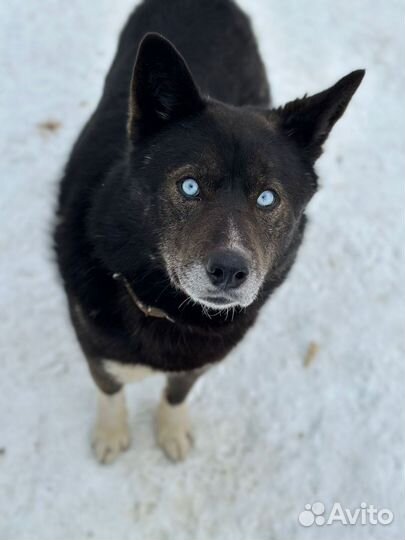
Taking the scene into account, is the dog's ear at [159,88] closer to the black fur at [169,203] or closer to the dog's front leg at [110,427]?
the black fur at [169,203]

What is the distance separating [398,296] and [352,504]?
1470 mm

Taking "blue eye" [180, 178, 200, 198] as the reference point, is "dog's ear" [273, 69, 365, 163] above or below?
above

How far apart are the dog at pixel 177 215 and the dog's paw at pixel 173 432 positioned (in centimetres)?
→ 38

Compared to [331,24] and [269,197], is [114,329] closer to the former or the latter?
[269,197]

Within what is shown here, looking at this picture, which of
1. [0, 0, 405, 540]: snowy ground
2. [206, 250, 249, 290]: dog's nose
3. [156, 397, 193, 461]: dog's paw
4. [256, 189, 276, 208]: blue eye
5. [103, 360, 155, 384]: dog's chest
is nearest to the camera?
[206, 250, 249, 290]: dog's nose

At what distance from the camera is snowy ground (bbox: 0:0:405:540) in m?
3.03

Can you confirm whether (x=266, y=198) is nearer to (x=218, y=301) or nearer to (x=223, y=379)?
(x=218, y=301)

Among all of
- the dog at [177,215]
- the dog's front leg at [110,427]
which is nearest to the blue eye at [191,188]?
the dog at [177,215]

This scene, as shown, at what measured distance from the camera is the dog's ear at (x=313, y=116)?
217 cm

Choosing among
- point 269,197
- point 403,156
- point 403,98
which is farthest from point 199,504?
point 403,98

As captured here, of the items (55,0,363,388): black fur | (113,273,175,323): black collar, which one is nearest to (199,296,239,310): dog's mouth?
(55,0,363,388): black fur

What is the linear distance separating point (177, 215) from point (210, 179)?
177mm

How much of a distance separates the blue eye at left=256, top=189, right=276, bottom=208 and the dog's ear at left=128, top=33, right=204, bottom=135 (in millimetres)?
418

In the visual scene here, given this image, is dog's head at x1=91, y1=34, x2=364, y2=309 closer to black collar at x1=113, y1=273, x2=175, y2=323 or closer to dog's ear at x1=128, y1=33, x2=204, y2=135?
dog's ear at x1=128, y1=33, x2=204, y2=135
